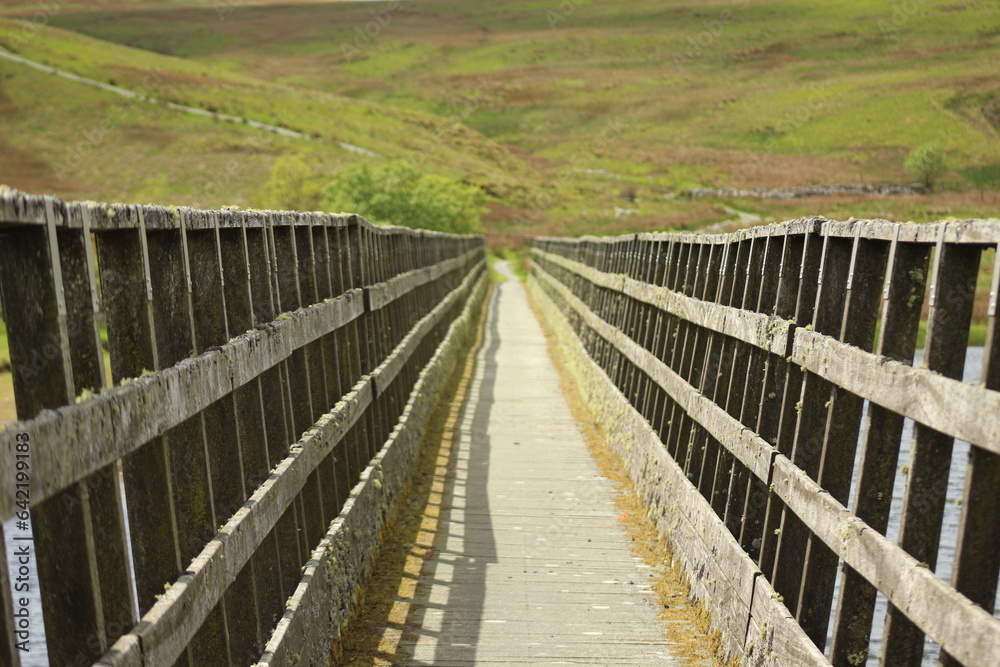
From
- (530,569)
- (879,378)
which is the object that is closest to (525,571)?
(530,569)

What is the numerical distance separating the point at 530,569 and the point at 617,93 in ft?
510

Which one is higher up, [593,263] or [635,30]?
[635,30]

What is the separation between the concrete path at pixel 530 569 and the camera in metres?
5.12

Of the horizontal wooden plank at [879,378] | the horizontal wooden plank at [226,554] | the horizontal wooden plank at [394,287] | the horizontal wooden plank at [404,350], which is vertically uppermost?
the horizontal wooden plank at [879,378]

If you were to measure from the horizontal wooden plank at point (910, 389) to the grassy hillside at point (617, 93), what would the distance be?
4206 centimetres

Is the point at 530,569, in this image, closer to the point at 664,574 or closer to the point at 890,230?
the point at 664,574

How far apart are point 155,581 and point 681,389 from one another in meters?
4.52

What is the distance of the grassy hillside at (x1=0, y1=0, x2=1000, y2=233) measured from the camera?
81188 millimetres

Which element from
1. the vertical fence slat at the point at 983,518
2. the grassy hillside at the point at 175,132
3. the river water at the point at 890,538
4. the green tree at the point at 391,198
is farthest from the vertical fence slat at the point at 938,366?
the grassy hillside at the point at 175,132

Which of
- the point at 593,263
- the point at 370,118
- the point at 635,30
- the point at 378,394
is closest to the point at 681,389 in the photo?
the point at 378,394

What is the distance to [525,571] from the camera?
248 inches

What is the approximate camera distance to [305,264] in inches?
202

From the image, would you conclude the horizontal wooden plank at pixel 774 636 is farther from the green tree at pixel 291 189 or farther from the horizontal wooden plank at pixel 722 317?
the green tree at pixel 291 189

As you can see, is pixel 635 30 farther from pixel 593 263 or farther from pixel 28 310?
pixel 28 310
